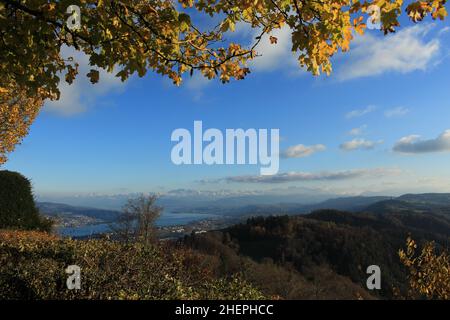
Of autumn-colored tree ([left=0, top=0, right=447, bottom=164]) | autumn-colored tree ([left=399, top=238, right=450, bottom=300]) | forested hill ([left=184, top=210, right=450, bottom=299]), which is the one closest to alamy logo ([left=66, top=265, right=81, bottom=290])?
autumn-colored tree ([left=0, top=0, right=447, bottom=164])

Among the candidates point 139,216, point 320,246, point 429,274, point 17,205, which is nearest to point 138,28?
point 429,274

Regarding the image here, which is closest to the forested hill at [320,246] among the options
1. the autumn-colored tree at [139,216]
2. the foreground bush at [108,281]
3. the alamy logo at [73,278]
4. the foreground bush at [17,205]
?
the autumn-colored tree at [139,216]

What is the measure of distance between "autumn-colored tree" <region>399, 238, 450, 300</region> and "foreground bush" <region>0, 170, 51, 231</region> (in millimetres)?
20583

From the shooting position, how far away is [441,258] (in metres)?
11.8

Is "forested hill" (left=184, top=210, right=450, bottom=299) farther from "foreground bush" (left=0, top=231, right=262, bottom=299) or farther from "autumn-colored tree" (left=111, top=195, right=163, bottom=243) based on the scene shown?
"foreground bush" (left=0, top=231, right=262, bottom=299)

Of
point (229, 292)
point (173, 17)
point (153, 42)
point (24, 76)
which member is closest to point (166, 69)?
point (153, 42)

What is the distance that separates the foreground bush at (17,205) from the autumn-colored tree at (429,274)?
20583 mm

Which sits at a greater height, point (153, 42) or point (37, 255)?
point (153, 42)

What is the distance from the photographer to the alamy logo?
730cm

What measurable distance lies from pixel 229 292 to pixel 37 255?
5179 mm

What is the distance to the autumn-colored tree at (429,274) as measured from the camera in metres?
11.3

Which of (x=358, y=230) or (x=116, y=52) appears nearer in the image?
(x=116, y=52)

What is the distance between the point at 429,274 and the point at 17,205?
2180 cm
